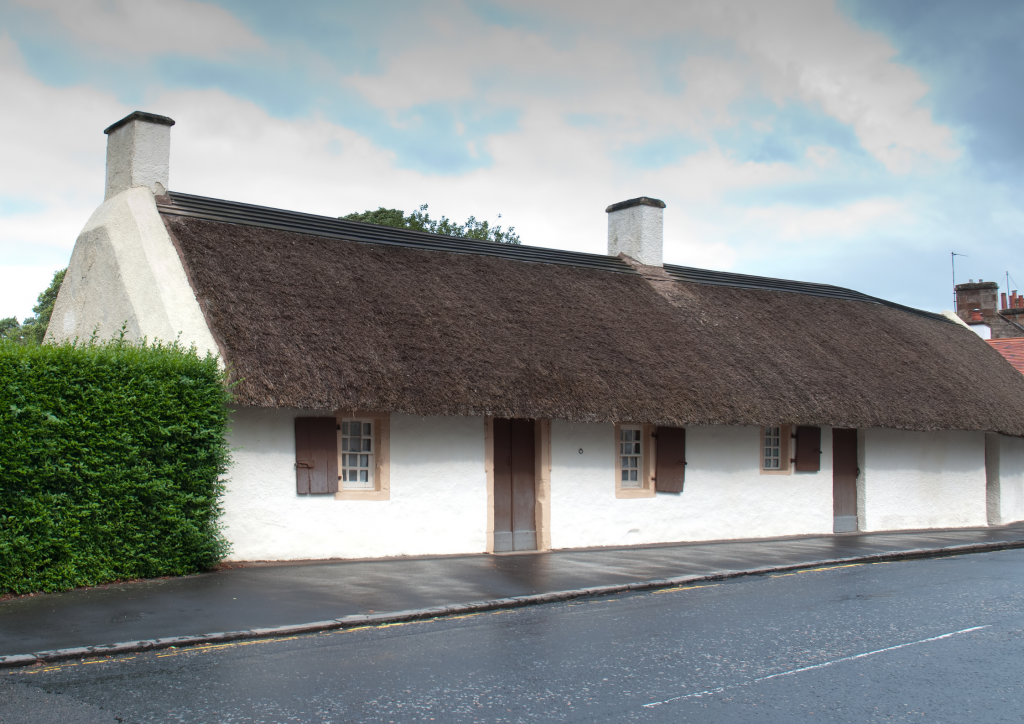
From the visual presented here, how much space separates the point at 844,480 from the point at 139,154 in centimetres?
1447

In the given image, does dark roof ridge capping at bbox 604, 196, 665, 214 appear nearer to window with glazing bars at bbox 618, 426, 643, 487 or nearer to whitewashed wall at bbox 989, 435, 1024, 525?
window with glazing bars at bbox 618, 426, 643, 487

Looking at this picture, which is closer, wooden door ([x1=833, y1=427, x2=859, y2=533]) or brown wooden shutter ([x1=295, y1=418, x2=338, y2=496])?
brown wooden shutter ([x1=295, y1=418, x2=338, y2=496])

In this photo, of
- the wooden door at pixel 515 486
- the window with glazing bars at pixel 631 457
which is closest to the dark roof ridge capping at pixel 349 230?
the wooden door at pixel 515 486

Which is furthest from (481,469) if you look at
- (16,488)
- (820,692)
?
(820,692)

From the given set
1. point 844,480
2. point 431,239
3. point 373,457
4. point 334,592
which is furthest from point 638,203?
point 334,592

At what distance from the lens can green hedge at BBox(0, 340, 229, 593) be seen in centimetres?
925

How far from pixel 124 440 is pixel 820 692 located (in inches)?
289

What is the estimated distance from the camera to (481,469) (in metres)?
14.0

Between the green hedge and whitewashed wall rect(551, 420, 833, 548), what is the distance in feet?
18.8

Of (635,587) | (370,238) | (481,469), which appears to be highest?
(370,238)

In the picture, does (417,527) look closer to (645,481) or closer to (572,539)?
(572,539)

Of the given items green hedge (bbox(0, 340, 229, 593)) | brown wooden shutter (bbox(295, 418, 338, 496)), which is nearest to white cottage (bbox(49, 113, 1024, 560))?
brown wooden shutter (bbox(295, 418, 338, 496))

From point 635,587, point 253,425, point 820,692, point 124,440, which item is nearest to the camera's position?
point 820,692

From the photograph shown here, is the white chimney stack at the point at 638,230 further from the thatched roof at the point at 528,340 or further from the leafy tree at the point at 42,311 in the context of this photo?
the leafy tree at the point at 42,311
